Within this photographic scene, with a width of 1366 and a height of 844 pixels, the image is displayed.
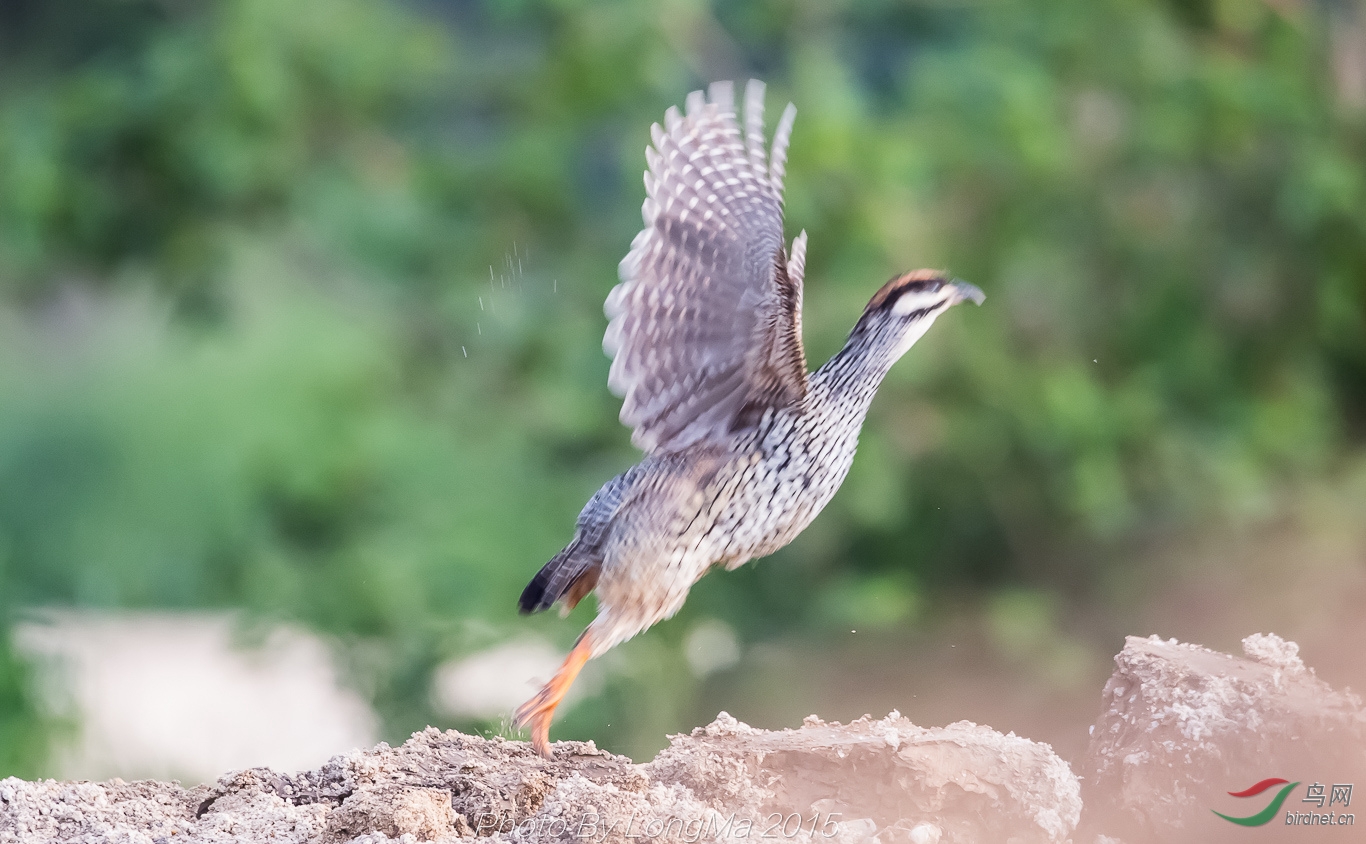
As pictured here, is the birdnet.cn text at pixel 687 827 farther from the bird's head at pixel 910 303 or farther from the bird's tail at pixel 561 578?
the bird's head at pixel 910 303

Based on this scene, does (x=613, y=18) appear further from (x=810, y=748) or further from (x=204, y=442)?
(x=204, y=442)

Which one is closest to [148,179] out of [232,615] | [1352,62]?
[232,615]

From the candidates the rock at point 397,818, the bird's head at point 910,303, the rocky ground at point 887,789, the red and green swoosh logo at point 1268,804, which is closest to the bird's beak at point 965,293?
the bird's head at point 910,303

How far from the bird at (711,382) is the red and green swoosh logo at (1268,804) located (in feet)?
2.97

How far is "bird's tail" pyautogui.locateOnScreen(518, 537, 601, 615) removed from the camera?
2.63m

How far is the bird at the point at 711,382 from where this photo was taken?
241cm

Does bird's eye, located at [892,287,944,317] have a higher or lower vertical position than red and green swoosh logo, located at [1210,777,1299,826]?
higher

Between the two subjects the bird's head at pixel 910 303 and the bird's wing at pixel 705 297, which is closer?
the bird's wing at pixel 705 297

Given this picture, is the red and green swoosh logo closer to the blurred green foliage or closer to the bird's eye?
the bird's eye

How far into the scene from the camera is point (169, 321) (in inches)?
219

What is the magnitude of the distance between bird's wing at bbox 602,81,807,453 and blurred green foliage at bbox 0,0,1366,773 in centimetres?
183

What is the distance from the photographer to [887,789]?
232 cm

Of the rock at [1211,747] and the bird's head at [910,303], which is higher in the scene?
the bird's head at [910,303]

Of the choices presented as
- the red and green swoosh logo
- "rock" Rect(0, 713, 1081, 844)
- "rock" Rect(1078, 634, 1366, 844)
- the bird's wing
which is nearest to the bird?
the bird's wing
